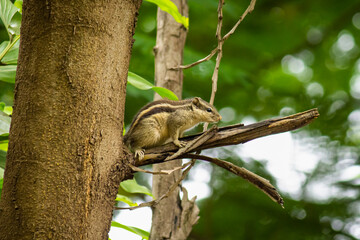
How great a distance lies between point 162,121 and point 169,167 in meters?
0.53

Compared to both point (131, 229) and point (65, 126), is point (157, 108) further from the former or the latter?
point (65, 126)

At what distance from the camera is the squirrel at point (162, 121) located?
306 centimetres

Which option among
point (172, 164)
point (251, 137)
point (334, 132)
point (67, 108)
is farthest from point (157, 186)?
point (334, 132)

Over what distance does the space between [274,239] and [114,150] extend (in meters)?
3.39

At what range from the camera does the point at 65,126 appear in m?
1.53

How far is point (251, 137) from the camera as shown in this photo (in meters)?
1.83

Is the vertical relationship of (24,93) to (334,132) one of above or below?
below

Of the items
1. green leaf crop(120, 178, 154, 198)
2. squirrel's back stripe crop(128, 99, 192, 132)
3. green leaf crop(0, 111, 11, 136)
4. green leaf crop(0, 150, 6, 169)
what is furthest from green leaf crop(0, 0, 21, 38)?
squirrel's back stripe crop(128, 99, 192, 132)

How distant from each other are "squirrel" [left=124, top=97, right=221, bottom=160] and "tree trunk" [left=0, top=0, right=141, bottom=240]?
4.09 feet

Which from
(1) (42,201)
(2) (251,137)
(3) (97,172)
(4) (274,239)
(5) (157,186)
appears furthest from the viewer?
(4) (274,239)

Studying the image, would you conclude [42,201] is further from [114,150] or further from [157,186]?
[157,186]

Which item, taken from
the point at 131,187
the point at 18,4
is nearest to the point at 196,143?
the point at 131,187

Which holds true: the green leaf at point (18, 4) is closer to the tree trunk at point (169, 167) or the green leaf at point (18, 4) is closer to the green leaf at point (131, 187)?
the green leaf at point (131, 187)

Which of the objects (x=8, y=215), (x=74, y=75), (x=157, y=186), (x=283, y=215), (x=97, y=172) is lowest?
(x=8, y=215)
